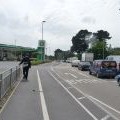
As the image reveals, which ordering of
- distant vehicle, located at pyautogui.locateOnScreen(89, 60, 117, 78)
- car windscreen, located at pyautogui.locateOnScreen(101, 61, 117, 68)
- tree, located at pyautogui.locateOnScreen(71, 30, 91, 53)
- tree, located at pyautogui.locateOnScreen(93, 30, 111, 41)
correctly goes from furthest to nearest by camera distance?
tree, located at pyautogui.locateOnScreen(71, 30, 91, 53), tree, located at pyautogui.locateOnScreen(93, 30, 111, 41), car windscreen, located at pyautogui.locateOnScreen(101, 61, 117, 68), distant vehicle, located at pyautogui.locateOnScreen(89, 60, 117, 78)

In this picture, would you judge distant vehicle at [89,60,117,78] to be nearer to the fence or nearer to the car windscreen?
the car windscreen

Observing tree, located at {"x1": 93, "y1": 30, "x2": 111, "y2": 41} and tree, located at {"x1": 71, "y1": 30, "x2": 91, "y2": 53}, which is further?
tree, located at {"x1": 71, "y1": 30, "x2": 91, "y2": 53}

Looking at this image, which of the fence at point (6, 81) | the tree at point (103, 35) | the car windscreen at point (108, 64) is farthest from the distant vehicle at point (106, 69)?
the tree at point (103, 35)

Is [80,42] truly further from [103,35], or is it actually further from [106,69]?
[106,69]

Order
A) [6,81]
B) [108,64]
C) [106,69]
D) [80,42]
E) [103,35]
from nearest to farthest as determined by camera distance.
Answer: [6,81] < [106,69] < [108,64] < [103,35] < [80,42]

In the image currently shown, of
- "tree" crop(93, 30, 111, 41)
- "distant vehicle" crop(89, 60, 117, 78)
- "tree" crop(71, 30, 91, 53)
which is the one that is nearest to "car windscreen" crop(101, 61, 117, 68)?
"distant vehicle" crop(89, 60, 117, 78)

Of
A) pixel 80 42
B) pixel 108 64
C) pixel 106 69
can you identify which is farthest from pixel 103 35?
pixel 106 69

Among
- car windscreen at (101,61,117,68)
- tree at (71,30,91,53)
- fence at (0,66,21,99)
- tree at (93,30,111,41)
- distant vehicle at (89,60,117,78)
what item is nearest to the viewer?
fence at (0,66,21,99)

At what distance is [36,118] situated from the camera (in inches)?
531

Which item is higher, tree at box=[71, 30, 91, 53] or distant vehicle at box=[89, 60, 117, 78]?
tree at box=[71, 30, 91, 53]

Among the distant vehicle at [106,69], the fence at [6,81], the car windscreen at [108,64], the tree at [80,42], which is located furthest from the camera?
the tree at [80,42]

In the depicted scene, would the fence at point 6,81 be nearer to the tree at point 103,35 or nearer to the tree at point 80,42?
the tree at point 103,35

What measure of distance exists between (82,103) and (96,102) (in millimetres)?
935

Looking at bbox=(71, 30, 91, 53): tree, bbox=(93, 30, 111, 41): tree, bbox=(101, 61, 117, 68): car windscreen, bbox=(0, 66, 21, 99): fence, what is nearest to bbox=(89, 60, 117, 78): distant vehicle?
bbox=(101, 61, 117, 68): car windscreen
